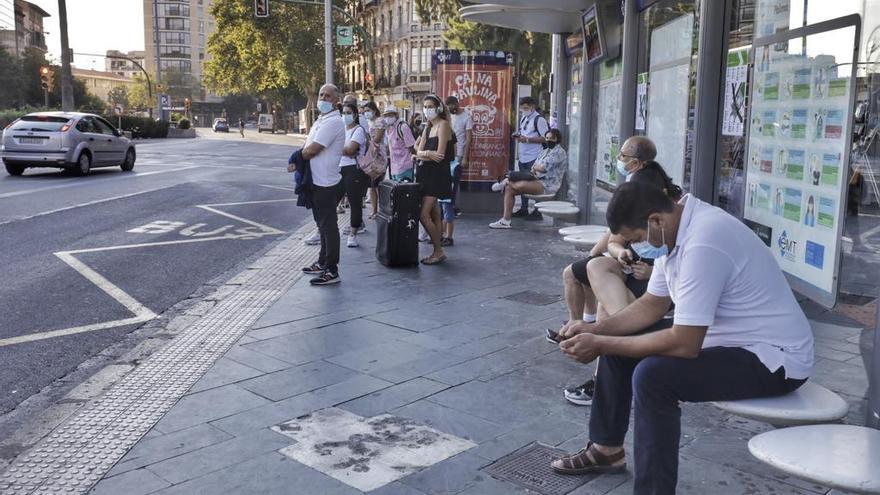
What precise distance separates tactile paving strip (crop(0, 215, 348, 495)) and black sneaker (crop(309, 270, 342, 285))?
460mm

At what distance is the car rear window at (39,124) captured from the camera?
19.1m

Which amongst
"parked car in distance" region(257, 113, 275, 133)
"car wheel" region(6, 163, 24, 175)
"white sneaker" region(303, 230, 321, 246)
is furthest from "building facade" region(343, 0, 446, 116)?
"white sneaker" region(303, 230, 321, 246)

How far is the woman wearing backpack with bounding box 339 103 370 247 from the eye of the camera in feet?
31.6

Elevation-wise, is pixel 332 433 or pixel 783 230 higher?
pixel 783 230

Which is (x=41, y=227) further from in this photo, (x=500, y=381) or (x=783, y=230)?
(x=783, y=230)

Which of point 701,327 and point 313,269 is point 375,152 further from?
point 701,327

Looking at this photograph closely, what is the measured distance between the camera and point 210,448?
3914 mm

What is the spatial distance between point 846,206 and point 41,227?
1015 cm

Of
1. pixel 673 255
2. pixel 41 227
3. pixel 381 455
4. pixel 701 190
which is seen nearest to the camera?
pixel 673 255

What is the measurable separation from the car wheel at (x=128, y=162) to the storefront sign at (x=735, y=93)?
61.0 ft

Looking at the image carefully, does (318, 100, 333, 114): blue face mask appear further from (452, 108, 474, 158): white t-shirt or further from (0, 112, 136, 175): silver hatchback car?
(0, 112, 136, 175): silver hatchback car

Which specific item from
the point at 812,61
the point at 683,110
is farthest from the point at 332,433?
the point at 683,110

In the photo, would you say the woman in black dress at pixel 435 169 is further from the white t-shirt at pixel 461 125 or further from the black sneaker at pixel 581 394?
the black sneaker at pixel 581 394

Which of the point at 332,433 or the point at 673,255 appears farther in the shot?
the point at 332,433
